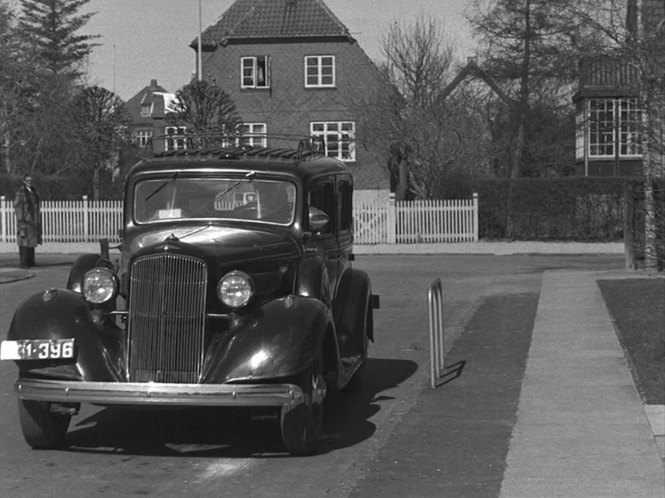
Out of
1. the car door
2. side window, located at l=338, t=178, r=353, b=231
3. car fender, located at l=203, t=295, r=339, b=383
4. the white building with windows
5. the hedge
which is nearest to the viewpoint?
car fender, located at l=203, t=295, r=339, b=383

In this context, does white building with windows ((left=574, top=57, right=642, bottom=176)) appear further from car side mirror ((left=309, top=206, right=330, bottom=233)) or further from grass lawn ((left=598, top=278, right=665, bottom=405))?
car side mirror ((left=309, top=206, right=330, bottom=233))

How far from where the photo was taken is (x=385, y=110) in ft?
136

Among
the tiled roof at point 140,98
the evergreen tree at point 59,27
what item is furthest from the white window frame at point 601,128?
the tiled roof at point 140,98

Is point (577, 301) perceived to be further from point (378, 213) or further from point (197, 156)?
point (378, 213)

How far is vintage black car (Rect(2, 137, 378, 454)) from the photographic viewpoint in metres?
7.55

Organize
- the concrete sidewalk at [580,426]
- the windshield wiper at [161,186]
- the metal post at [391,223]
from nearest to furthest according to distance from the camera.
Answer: the concrete sidewalk at [580,426], the windshield wiper at [161,186], the metal post at [391,223]

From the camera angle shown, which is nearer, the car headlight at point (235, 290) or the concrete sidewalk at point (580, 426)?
the concrete sidewalk at point (580, 426)

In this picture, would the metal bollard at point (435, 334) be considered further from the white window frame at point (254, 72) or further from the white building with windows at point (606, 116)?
the white window frame at point (254, 72)

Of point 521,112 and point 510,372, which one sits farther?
point 521,112

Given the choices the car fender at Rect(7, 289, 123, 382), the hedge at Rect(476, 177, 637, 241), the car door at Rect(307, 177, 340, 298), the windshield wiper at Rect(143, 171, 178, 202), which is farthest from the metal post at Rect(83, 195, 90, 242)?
the car fender at Rect(7, 289, 123, 382)

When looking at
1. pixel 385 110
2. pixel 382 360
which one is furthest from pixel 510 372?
pixel 385 110

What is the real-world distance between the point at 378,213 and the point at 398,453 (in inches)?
1071

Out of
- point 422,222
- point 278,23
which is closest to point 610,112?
point 422,222

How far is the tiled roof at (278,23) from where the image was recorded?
171 ft
